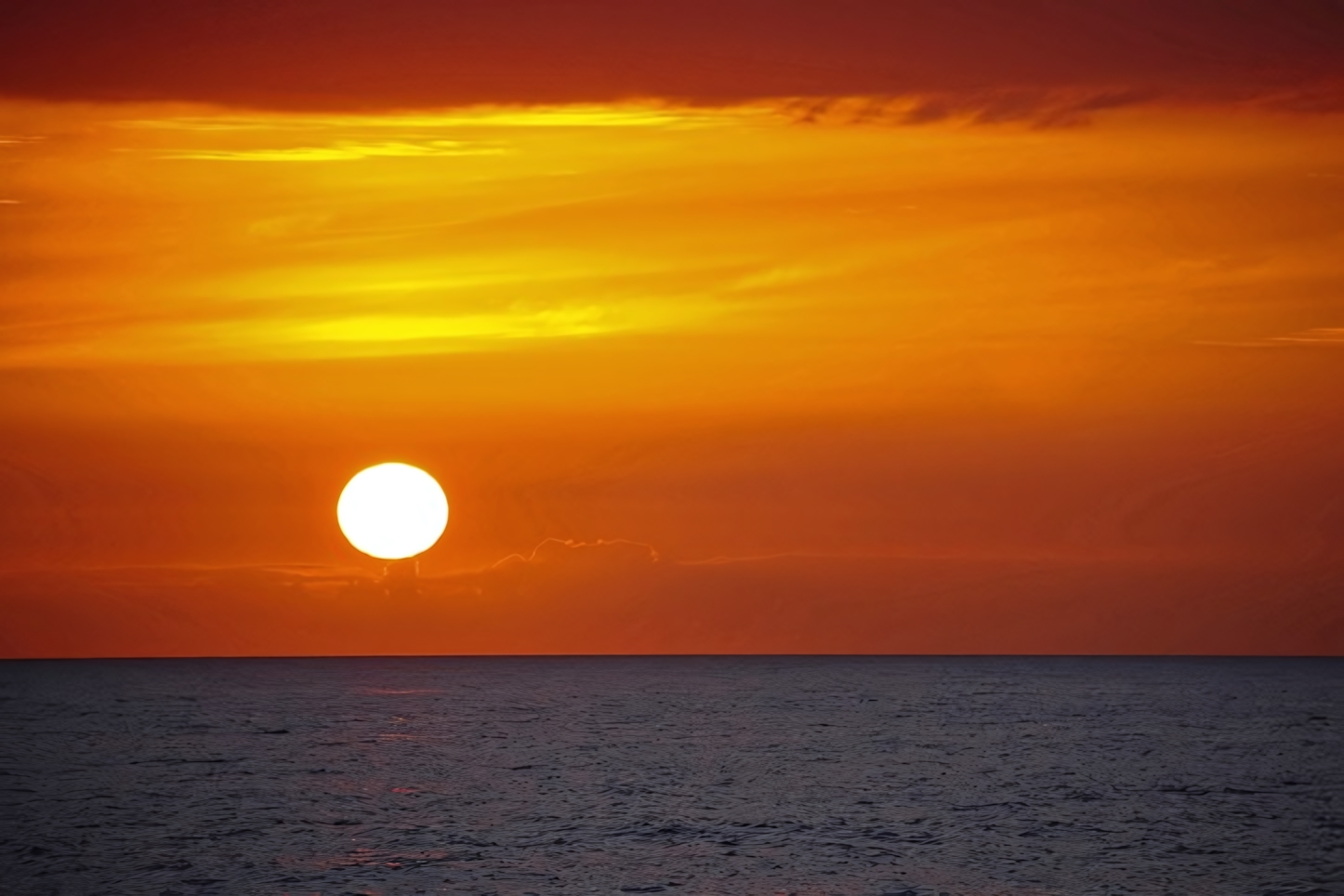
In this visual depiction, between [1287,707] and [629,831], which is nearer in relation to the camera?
[629,831]

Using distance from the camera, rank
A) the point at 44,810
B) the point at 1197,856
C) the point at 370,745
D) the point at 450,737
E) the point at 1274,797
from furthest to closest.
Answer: the point at 450,737, the point at 370,745, the point at 1274,797, the point at 44,810, the point at 1197,856

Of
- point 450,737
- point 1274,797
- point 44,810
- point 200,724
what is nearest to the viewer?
point 44,810

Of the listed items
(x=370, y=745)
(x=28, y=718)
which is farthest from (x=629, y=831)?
(x=28, y=718)

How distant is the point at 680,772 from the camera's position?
75.8 m

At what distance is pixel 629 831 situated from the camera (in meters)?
53.1

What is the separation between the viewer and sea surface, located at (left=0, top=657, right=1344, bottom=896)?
44.1 metres

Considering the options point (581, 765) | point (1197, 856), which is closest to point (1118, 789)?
point (1197, 856)

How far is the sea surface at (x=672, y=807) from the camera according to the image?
44062 mm

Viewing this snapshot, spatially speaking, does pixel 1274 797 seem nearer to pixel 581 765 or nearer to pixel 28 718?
pixel 581 765

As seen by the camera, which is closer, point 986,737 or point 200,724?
point 986,737

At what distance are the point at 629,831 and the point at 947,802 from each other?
1715cm

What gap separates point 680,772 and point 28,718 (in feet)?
271

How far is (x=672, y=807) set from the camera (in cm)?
6075

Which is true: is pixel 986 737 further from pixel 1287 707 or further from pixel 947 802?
pixel 1287 707
